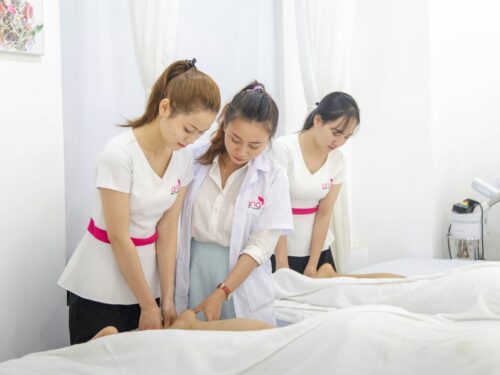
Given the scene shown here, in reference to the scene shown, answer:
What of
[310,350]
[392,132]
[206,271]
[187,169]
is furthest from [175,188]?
[392,132]

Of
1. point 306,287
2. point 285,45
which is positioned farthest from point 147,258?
point 285,45

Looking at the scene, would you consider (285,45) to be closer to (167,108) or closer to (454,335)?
(167,108)

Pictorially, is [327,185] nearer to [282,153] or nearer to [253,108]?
[282,153]

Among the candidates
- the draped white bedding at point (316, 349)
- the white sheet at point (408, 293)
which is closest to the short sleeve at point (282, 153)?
the white sheet at point (408, 293)

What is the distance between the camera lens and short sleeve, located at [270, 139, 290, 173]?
2534 mm

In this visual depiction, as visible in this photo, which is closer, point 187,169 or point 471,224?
point 187,169

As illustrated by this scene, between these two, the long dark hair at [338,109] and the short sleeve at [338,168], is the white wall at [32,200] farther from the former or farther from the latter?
the short sleeve at [338,168]

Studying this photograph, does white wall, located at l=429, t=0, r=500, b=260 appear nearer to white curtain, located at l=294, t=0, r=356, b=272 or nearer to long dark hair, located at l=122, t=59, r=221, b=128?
white curtain, located at l=294, t=0, r=356, b=272

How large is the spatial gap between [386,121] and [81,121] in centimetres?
190

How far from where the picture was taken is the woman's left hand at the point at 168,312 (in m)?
1.92

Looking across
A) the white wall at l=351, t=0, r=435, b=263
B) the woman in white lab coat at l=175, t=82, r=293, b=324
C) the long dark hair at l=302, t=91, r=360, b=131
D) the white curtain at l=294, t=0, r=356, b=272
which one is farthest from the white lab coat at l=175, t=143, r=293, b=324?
the white wall at l=351, t=0, r=435, b=263

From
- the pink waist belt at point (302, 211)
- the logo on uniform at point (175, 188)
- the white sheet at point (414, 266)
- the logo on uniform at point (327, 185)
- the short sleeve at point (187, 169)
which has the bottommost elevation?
the white sheet at point (414, 266)

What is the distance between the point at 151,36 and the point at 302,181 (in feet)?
→ 2.86

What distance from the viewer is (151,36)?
2404 millimetres
